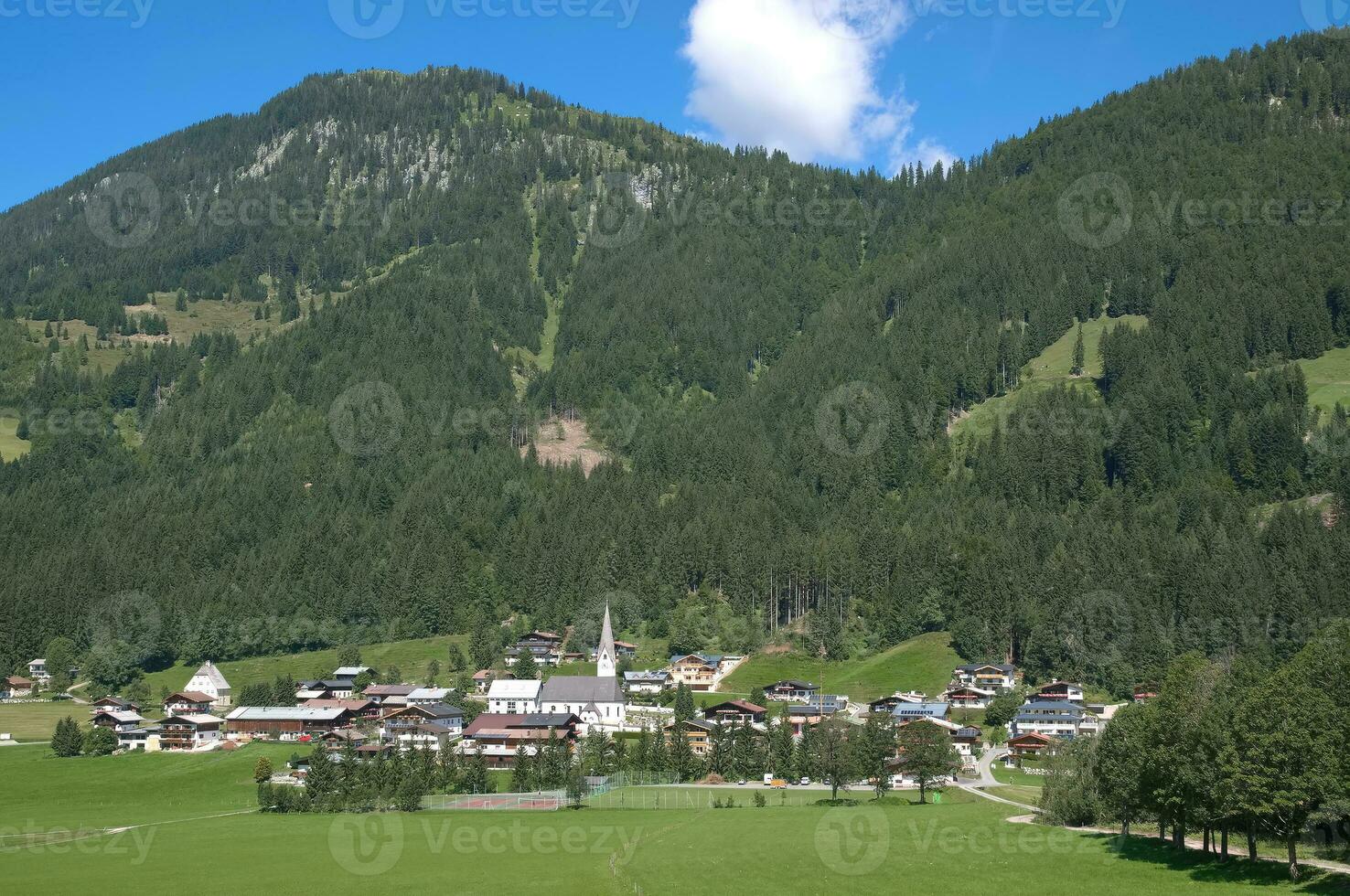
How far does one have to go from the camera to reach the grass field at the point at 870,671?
136m

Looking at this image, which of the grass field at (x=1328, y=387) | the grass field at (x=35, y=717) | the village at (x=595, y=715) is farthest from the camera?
the grass field at (x=1328, y=387)

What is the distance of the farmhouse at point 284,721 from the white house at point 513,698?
15793 mm

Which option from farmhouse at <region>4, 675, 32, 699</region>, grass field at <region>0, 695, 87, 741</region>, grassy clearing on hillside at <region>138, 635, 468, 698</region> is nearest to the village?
farmhouse at <region>4, 675, 32, 699</region>

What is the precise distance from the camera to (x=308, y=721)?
126812 mm

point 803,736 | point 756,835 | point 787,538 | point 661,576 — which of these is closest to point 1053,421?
point 787,538

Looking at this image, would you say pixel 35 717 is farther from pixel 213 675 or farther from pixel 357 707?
pixel 357 707

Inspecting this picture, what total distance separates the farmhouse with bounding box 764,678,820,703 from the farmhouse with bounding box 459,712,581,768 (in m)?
23.9

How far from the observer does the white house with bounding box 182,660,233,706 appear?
477 feet

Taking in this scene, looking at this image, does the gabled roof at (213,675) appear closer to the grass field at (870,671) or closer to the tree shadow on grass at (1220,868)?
the grass field at (870,671)

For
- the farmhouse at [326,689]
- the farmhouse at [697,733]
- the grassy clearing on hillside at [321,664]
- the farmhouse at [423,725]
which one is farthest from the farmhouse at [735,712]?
the farmhouse at [326,689]

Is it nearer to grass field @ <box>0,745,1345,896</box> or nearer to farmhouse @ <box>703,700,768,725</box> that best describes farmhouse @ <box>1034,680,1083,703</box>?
farmhouse @ <box>703,700,768,725</box>

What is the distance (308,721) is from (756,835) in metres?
71.8

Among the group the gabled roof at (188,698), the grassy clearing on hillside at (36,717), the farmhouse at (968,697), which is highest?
the farmhouse at (968,697)

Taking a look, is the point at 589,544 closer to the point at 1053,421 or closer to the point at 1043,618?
the point at 1043,618
